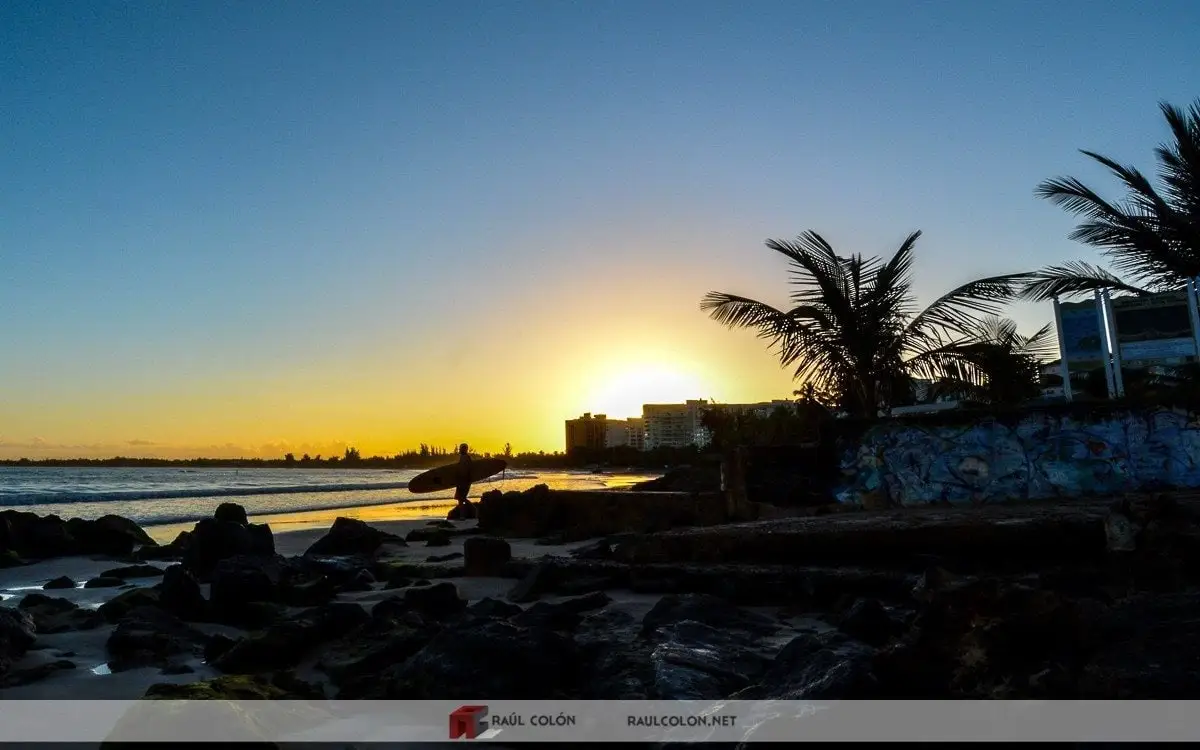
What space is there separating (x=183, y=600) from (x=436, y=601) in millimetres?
2437

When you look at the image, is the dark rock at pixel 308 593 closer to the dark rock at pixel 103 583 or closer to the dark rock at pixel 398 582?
the dark rock at pixel 398 582

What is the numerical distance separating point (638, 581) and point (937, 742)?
4956 millimetres

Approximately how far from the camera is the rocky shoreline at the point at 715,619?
10.3ft

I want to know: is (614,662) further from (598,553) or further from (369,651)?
(598,553)

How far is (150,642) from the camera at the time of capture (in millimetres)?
5430

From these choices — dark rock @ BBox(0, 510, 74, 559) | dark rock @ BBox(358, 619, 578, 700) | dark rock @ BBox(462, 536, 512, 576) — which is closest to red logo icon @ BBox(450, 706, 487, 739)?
dark rock @ BBox(358, 619, 578, 700)

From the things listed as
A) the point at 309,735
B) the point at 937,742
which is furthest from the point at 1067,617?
the point at 309,735

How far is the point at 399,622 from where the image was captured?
5.69 m

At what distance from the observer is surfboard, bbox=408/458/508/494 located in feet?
67.4

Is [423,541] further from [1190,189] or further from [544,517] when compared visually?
[1190,189]

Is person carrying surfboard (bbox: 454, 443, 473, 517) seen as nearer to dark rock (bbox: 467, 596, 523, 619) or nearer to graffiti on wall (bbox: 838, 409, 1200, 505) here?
graffiti on wall (bbox: 838, 409, 1200, 505)

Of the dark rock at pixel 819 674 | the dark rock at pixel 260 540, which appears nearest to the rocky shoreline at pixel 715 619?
the dark rock at pixel 819 674

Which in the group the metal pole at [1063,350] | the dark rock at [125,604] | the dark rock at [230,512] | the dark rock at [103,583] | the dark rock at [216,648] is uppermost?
the metal pole at [1063,350]

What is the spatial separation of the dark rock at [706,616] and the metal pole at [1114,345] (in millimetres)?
9387
